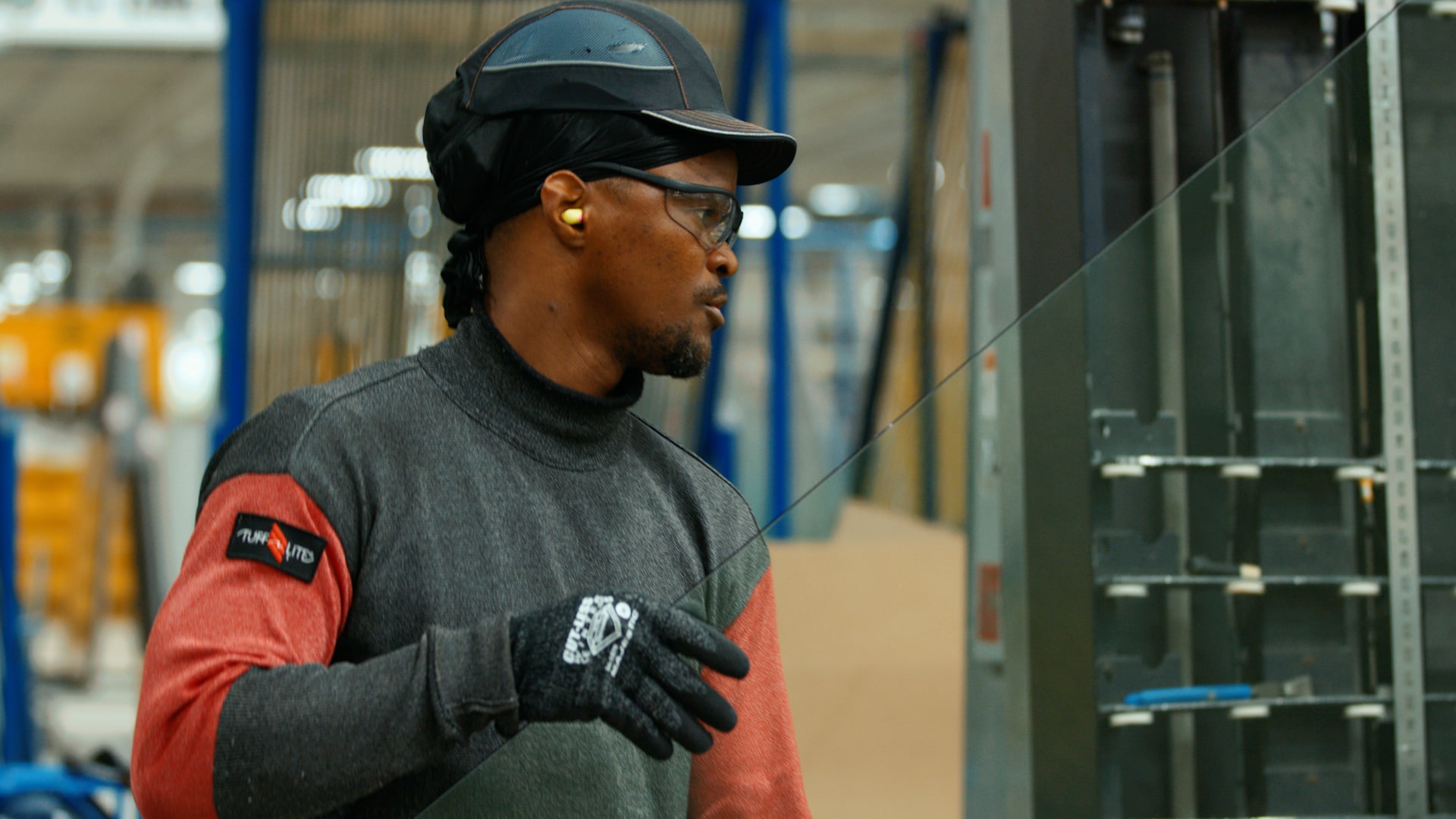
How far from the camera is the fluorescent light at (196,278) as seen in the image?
15.1 m

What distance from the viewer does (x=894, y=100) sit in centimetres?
1078

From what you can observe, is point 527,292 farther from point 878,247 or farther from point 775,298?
point 878,247

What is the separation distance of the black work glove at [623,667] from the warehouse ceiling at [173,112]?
616 centimetres

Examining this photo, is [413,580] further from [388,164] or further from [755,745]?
[388,164]

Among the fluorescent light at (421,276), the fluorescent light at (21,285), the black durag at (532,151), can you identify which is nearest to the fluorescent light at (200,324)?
the fluorescent light at (21,285)

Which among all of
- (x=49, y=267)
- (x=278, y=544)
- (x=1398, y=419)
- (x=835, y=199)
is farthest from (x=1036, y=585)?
(x=49, y=267)

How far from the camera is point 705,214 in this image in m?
1.10

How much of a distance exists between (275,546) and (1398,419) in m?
0.98

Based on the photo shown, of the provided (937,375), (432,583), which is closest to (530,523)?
(432,583)

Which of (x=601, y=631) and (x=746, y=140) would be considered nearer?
(x=601, y=631)

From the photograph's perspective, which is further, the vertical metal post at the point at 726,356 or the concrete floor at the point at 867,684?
the vertical metal post at the point at 726,356

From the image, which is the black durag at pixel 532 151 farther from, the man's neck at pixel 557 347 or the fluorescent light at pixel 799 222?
the fluorescent light at pixel 799 222

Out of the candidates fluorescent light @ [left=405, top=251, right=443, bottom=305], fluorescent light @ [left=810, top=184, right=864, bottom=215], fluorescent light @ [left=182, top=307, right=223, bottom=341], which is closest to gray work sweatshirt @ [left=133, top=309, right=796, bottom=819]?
fluorescent light @ [left=405, top=251, right=443, bottom=305]

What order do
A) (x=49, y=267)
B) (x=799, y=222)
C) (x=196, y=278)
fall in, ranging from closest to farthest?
(x=799, y=222)
(x=49, y=267)
(x=196, y=278)
